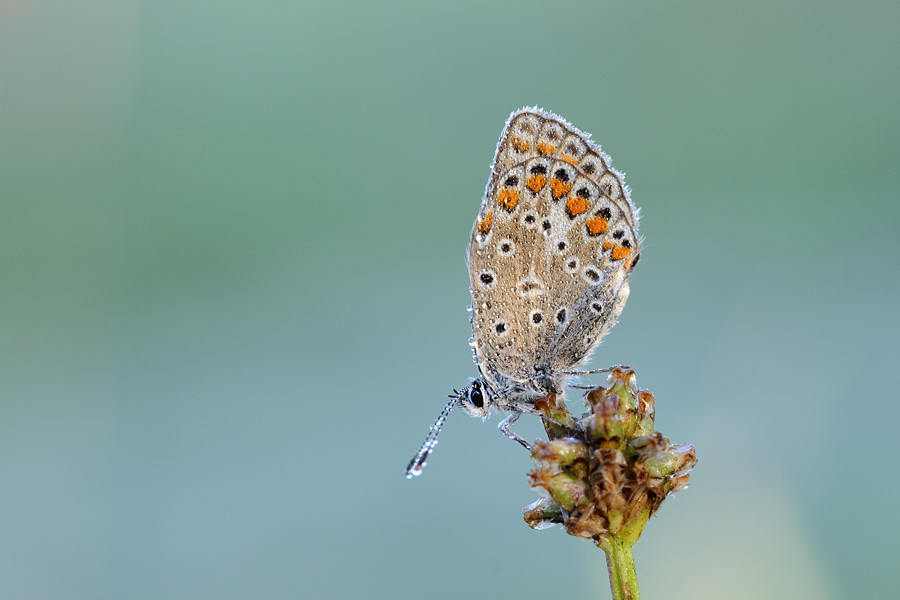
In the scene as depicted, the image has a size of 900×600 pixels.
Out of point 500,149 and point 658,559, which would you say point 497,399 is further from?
point 658,559

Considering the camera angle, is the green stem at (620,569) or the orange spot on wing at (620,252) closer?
the green stem at (620,569)

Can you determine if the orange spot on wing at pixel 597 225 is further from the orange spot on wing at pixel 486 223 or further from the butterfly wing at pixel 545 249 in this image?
the orange spot on wing at pixel 486 223

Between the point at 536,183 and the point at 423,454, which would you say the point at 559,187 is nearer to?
the point at 536,183

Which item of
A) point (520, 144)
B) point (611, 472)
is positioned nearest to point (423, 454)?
point (611, 472)

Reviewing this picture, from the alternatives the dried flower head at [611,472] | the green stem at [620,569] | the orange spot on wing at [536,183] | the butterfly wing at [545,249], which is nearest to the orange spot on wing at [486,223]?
the butterfly wing at [545,249]

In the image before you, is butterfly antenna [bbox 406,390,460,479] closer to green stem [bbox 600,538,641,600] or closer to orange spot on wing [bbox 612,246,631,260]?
green stem [bbox 600,538,641,600]

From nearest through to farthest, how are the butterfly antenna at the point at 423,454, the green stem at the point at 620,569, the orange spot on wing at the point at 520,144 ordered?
the green stem at the point at 620,569, the butterfly antenna at the point at 423,454, the orange spot on wing at the point at 520,144
